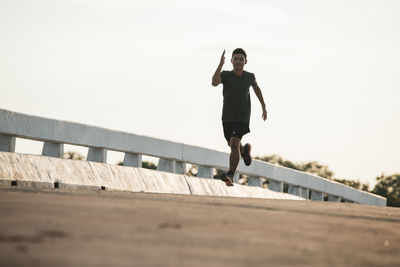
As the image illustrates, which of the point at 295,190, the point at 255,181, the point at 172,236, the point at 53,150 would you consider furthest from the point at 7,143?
the point at 295,190

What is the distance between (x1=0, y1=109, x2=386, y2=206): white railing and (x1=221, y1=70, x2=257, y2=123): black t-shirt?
69.8 inches

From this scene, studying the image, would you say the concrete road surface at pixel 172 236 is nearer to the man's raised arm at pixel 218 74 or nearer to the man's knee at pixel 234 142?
the man's raised arm at pixel 218 74

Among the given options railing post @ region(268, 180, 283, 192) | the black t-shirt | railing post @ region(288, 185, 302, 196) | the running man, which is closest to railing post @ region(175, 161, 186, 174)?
the running man

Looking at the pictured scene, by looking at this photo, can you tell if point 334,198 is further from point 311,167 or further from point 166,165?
point 311,167

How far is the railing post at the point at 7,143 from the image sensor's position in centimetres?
1209

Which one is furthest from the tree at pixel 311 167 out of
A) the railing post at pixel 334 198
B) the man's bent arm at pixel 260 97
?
the man's bent arm at pixel 260 97

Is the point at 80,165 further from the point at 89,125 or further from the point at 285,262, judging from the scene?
the point at 285,262

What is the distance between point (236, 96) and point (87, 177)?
2478mm

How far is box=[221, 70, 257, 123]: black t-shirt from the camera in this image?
14.4 meters

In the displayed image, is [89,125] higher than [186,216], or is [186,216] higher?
[89,125]

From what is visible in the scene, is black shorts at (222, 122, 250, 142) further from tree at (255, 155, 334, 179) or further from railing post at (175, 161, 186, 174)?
tree at (255, 155, 334, 179)

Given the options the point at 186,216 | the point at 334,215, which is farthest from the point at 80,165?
the point at 186,216

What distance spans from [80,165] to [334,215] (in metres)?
5.67

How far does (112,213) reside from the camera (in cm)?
640
